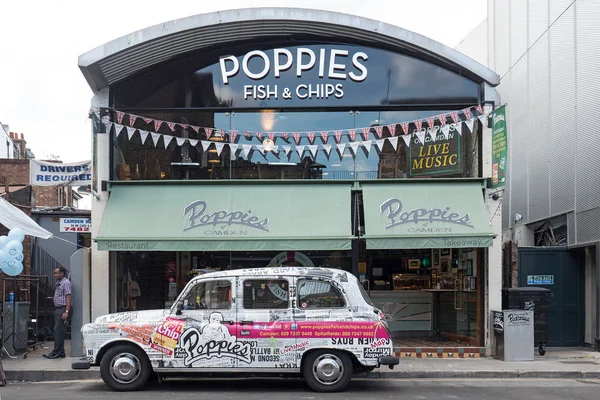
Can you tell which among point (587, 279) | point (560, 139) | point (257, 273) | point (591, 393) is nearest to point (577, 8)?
point (560, 139)

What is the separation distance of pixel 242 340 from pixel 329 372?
1.38m

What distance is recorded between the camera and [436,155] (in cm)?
1460

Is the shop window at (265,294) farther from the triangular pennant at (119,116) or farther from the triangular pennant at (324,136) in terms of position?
the triangular pennant at (119,116)

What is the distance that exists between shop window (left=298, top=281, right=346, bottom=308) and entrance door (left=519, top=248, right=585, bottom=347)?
691 cm

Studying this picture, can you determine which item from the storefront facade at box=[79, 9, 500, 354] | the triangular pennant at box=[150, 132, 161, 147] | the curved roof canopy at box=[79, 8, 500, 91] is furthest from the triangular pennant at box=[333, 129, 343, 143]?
the triangular pennant at box=[150, 132, 161, 147]

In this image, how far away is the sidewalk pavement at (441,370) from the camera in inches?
457

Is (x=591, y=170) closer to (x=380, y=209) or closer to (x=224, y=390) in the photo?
(x=380, y=209)

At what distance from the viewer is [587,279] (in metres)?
15.6

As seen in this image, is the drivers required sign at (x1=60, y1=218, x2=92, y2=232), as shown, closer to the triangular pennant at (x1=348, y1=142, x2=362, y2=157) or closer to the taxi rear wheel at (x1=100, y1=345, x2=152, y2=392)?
the taxi rear wheel at (x1=100, y1=345, x2=152, y2=392)

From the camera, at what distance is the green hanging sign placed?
13289mm

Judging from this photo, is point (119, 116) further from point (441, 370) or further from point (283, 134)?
point (441, 370)

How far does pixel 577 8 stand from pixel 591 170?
12.7 ft

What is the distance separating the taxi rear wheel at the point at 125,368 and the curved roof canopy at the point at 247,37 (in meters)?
6.26

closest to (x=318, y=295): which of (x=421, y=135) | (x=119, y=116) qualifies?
(x=421, y=135)
